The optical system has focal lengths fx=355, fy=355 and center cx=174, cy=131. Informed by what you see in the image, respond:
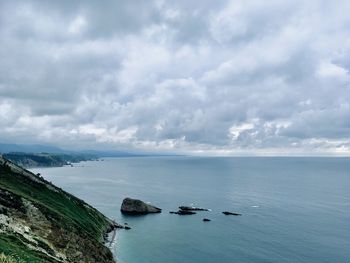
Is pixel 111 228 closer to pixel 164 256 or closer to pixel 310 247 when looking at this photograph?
pixel 164 256

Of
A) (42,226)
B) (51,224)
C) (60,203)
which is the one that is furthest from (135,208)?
(42,226)

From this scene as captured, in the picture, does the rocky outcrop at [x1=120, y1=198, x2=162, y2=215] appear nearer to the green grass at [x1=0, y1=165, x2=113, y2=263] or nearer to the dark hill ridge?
the green grass at [x1=0, y1=165, x2=113, y2=263]

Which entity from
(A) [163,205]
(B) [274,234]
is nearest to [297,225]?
(B) [274,234]

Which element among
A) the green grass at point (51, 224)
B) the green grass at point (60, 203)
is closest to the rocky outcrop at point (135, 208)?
the green grass at point (51, 224)

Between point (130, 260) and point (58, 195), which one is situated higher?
point (58, 195)

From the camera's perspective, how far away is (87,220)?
122125 millimetres

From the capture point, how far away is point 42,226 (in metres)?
81.4

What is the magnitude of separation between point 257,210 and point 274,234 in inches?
1890

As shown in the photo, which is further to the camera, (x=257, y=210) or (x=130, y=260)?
(x=257, y=210)

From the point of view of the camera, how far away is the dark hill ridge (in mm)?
58956

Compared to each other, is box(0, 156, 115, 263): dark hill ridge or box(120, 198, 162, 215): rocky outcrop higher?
box(0, 156, 115, 263): dark hill ridge

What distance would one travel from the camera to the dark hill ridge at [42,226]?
58956 millimetres

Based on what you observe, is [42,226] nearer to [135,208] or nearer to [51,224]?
[51,224]

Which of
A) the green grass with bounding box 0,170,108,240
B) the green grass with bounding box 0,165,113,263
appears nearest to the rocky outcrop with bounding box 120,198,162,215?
the green grass with bounding box 0,165,113,263
